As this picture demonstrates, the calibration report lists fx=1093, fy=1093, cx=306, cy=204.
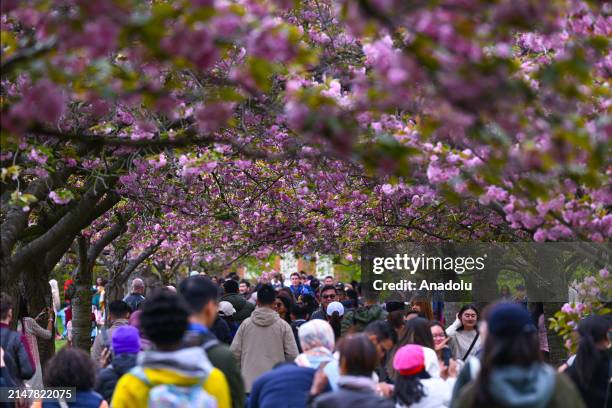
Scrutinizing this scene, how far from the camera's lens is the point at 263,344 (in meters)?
11.1

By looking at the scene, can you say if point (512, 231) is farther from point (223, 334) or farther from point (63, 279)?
point (63, 279)

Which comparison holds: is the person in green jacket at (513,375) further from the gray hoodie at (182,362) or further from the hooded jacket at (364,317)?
the hooded jacket at (364,317)

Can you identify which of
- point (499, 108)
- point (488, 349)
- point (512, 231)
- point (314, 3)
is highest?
point (314, 3)

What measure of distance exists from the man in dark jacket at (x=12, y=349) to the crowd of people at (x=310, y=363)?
11 millimetres

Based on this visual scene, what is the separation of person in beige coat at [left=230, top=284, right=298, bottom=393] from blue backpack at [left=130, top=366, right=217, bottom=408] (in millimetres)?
5664

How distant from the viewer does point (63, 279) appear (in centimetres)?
3891

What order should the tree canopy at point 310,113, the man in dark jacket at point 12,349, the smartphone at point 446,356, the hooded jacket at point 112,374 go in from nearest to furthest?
the tree canopy at point 310,113, the hooded jacket at point 112,374, the smartphone at point 446,356, the man in dark jacket at point 12,349

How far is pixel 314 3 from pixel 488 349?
7.81 metres

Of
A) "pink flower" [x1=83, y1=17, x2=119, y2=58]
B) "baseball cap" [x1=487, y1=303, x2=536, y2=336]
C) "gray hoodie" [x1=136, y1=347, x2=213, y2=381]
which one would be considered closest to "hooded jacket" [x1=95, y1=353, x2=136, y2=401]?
"gray hoodie" [x1=136, y1=347, x2=213, y2=381]

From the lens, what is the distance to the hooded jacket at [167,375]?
5320 millimetres

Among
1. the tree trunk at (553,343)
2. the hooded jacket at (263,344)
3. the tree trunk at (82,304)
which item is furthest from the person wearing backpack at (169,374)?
the tree trunk at (82,304)

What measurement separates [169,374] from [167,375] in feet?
0.04

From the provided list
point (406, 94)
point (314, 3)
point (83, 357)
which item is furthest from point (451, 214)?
point (406, 94)

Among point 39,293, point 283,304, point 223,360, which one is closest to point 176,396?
point 223,360
